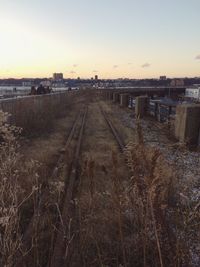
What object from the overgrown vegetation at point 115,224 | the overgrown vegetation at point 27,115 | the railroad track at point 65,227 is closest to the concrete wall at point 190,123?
the railroad track at point 65,227

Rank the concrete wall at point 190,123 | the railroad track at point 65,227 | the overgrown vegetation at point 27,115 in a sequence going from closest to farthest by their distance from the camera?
the railroad track at point 65,227
the concrete wall at point 190,123
the overgrown vegetation at point 27,115

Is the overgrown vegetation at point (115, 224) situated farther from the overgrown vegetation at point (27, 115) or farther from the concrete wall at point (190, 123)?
the overgrown vegetation at point (27, 115)

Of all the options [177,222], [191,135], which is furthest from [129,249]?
[191,135]

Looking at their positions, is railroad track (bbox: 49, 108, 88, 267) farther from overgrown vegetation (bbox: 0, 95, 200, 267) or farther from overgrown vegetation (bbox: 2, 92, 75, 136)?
overgrown vegetation (bbox: 2, 92, 75, 136)

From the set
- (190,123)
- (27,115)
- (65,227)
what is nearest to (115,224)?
(65,227)

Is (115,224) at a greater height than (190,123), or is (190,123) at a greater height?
(190,123)

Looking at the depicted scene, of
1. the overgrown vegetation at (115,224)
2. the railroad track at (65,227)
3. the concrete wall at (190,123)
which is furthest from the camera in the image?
the concrete wall at (190,123)

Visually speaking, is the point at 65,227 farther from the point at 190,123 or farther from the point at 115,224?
the point at 190,123

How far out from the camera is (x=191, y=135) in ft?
42.7

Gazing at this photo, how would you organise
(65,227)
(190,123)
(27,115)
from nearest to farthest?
(65,227), (190,123), (27,115)

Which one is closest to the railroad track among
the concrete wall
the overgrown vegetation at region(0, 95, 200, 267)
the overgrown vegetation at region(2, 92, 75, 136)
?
the overgrown vegetation at region(0, 95, 200, 267)

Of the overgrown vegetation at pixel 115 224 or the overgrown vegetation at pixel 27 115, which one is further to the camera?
the overgrown vegetation at pixel 27 115

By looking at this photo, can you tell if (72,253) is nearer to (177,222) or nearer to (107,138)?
(177,222)

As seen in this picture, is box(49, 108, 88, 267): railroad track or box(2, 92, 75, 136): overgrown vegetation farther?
box(2, 92, 75, 136): overgrown vegetation
